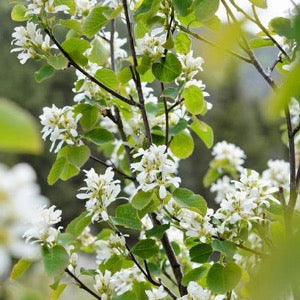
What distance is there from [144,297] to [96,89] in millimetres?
344

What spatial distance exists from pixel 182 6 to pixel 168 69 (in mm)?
141

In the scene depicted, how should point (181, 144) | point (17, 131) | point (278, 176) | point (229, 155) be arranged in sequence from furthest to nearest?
point (229, 155)
point (278, 176)
point (181, 144)
point (17, 131)

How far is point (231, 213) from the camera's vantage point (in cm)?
84

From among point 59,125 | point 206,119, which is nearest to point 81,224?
point 59,125

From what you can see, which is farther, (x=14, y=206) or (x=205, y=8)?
(x=205, y=8)

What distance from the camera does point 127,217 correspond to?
A: 91 centimetres

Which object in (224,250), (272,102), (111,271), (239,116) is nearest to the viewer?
(272,102)

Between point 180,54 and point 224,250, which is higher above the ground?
point 180,54

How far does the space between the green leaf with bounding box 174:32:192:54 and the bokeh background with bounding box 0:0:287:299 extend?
6390 mm

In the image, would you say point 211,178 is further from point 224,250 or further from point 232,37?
point 232,37

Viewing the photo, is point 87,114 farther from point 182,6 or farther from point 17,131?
point 17,131

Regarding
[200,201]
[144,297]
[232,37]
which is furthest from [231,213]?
[232,37]

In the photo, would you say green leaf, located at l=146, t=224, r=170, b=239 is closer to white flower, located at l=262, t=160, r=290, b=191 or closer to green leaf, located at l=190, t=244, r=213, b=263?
green leaf, located at l=190, t=244, r=213, b=263

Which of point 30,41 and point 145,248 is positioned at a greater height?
point 30,41
